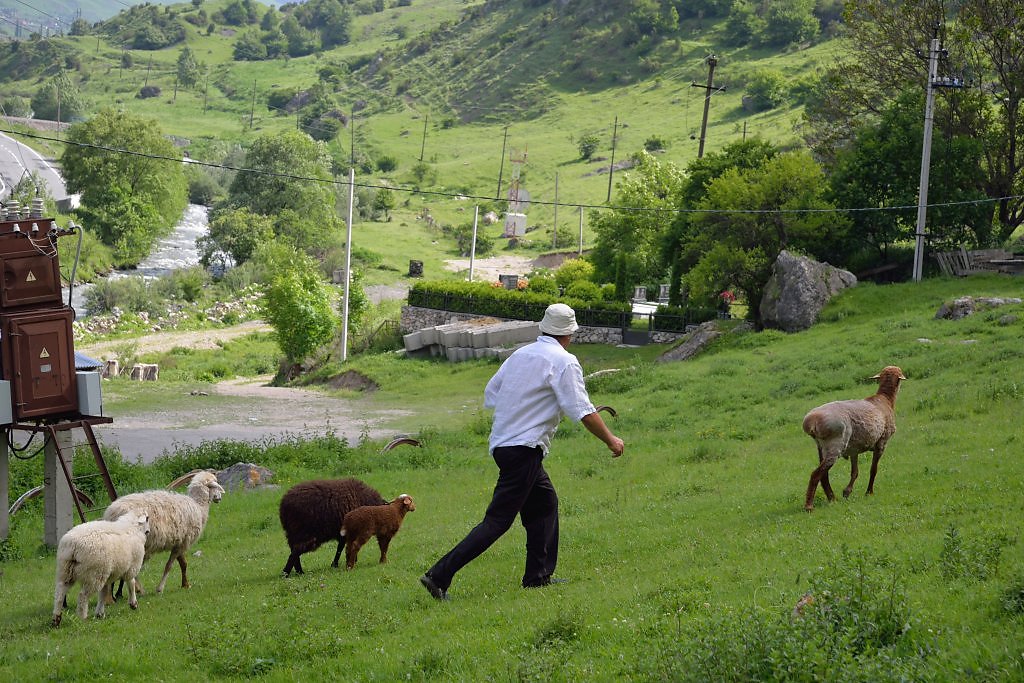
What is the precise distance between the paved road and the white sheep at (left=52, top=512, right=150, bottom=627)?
90149 mm

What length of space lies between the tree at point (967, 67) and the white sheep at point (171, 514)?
3562cm

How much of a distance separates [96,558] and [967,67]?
1784 inches

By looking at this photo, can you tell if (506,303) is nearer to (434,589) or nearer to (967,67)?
(967,67)

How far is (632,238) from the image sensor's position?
2344 inches

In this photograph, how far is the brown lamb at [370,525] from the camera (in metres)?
Answer: 11.2

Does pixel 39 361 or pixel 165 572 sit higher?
pixel 39 361

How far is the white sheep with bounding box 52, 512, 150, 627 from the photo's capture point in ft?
31.5

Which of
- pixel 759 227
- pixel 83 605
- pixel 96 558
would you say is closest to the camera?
pixel 96 558

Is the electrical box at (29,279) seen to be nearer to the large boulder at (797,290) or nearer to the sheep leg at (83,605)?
the sheep leg at (83,605)

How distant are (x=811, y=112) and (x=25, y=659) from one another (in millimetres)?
50883

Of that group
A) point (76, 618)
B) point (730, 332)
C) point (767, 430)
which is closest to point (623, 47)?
point (730, 332)

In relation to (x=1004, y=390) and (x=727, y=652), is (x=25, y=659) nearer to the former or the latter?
(x=727, y=652)

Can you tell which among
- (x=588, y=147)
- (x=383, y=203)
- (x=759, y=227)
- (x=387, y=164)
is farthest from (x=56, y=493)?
(x=387, y=164)

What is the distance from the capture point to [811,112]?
53812 mm
